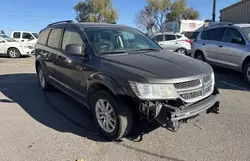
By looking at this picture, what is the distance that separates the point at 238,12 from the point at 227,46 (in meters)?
16.0

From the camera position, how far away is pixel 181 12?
157ft

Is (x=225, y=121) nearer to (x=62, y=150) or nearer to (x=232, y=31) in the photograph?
(x=62, y=150)

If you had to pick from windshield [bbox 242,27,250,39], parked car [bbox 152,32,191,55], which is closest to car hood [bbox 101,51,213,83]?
windshield [bbox 242,27,250,39]

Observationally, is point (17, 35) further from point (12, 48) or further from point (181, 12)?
point (181, 12)

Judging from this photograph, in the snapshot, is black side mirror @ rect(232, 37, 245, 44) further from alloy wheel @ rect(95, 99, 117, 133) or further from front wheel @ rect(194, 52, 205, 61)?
alloy wheel @ rect(95, 99, 117, 133)

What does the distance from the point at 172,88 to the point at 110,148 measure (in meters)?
1.25

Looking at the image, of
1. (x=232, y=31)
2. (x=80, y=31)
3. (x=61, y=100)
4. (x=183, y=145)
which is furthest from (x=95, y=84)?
(x=232, y=31)

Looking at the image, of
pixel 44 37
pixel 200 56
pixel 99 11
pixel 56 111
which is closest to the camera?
pixel 56 111

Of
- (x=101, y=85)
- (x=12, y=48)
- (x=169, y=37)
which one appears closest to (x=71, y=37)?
(x=101, y=85)

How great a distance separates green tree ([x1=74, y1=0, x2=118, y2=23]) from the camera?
51.0m

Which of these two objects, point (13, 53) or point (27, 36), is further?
point (27, 36)

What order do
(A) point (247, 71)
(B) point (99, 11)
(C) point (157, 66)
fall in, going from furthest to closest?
(B) point (99, 11) → (A) point (247, 71) → (C) point (157, 66)

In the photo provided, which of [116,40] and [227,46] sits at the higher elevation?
[116,40]

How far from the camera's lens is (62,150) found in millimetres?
3361
